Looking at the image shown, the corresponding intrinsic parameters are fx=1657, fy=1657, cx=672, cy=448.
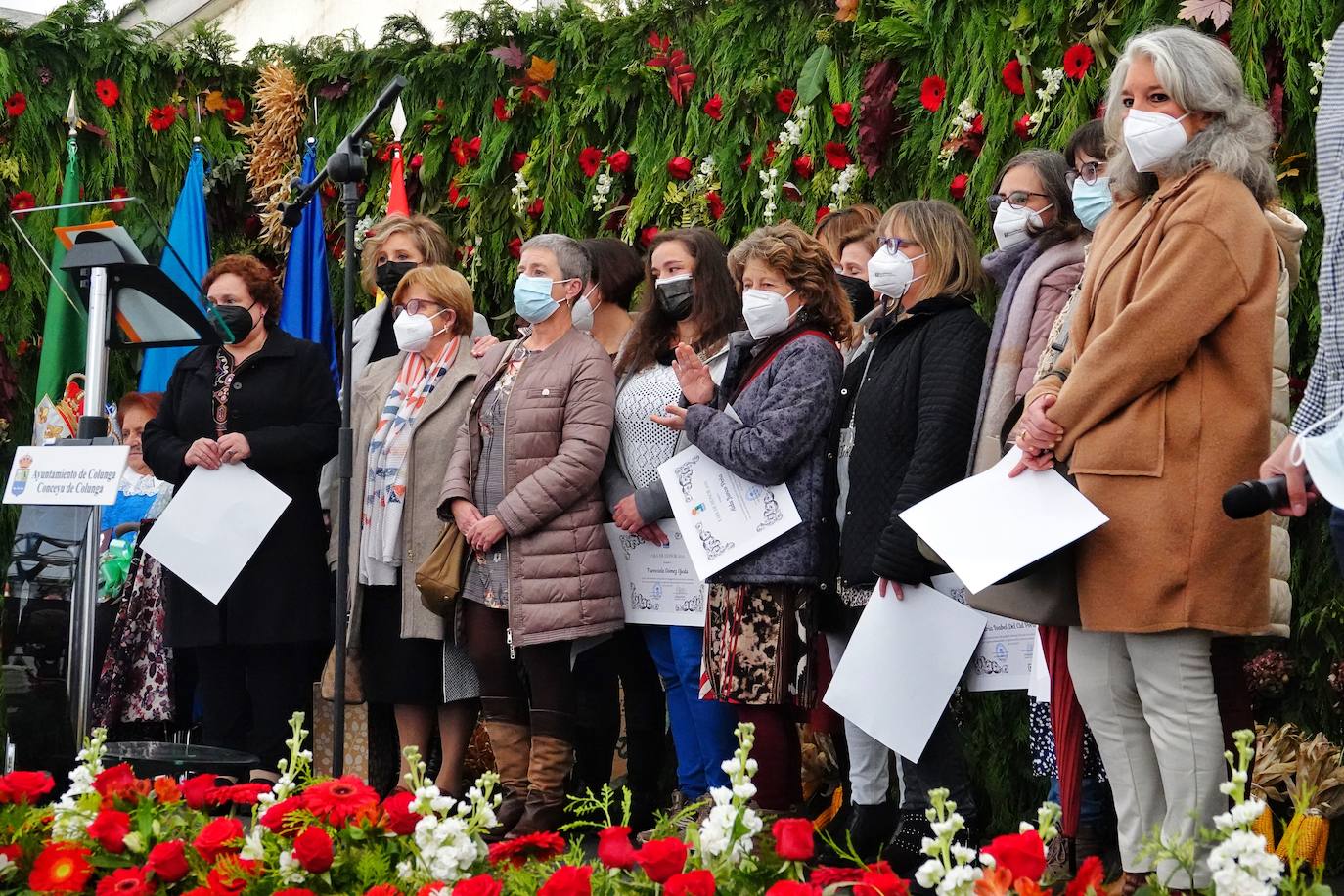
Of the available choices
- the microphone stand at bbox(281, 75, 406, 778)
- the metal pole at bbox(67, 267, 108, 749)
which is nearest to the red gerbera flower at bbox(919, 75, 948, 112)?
the microphone stand at bbox(281, 75, 406, 778)

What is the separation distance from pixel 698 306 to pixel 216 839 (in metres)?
2.46

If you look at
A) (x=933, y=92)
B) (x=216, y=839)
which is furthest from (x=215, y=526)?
(x=216, y=839)

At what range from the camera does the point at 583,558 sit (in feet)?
14.4

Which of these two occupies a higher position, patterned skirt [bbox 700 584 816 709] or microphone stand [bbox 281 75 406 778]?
microphone stand [bbox 281 75 406 778]

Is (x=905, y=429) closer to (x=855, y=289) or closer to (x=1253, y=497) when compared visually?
(x=855, y=289)

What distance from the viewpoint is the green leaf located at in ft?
17.4

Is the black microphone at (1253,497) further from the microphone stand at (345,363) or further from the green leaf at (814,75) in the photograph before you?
the green leaf at (814,75)

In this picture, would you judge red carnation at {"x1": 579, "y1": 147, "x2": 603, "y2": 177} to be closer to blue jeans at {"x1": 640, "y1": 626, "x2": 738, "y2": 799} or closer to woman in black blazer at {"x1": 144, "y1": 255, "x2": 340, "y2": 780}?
woman in black blazer at {"x1": 144, "y1": 255, "x2": 340, "y2": 780}

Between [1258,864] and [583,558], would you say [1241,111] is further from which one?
[583,558]

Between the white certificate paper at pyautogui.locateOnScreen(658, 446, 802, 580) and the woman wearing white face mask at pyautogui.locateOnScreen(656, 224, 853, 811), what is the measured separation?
41mm

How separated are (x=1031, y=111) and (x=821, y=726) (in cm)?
187

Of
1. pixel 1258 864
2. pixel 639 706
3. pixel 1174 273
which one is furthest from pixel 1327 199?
pixel 639 706

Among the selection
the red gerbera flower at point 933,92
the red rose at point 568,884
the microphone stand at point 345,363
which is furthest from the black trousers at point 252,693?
the red rose at point 568,884

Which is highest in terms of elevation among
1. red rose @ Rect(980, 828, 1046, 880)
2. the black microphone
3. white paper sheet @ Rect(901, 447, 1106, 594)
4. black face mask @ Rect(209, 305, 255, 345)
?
black face mask @ Rect(209, 305, 255, 345)
